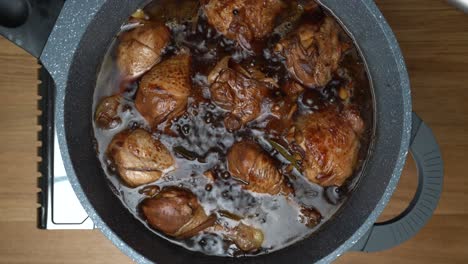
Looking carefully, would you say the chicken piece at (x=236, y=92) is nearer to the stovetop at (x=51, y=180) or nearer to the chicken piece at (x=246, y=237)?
the chicken piece at (x=246, y=237)

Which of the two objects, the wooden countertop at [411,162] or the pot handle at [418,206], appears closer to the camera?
the pot handle at [418,206]

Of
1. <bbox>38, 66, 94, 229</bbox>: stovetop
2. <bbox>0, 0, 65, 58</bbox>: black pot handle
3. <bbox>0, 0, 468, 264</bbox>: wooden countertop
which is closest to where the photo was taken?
<bbox>0, 0, 65, 58</bbox>: black pot handle

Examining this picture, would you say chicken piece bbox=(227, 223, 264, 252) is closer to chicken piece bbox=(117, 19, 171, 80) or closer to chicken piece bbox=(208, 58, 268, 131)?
chicken piece bbox=(208, 58, 268, 131)

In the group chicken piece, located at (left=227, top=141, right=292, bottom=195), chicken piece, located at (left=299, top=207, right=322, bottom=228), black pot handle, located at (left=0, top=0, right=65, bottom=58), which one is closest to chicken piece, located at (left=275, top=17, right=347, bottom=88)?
chicken piece, located at (left=227, top=141, right=292, bottom=195)

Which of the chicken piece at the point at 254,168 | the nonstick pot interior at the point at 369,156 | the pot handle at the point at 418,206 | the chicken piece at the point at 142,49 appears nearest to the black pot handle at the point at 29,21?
the nonstick pot interior at the point at 369,156

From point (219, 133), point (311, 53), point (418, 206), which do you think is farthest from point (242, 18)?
point (418, 206)
